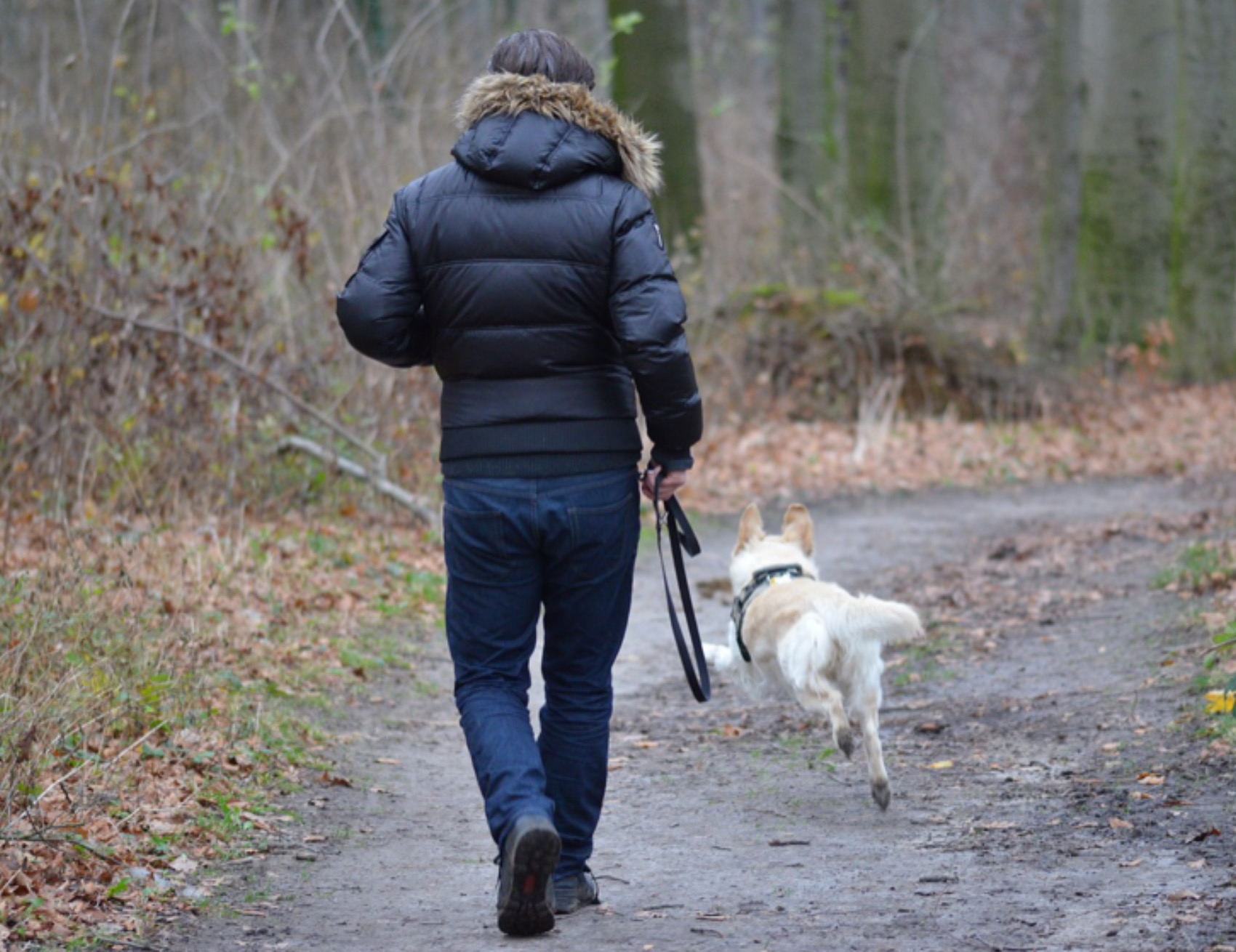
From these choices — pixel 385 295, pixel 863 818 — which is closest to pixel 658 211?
pixel 863 818

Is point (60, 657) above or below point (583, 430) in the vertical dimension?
below

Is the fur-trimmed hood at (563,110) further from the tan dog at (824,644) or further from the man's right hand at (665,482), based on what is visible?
the tan dog at (824,644)

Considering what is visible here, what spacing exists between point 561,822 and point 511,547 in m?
0.82

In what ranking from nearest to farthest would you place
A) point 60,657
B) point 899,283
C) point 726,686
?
point 60,657, point 726,686, point 899,283

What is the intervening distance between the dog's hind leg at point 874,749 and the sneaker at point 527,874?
1.62 meters

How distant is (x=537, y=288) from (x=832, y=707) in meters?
2.11

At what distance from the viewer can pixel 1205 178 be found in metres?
18.0

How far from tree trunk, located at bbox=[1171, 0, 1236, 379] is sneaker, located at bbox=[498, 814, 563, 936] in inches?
617

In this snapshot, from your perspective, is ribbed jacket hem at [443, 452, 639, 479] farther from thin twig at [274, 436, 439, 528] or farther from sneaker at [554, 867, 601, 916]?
thin twig at [274, 436, 439, 528]

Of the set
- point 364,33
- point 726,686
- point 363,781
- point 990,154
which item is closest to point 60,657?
point 363,781

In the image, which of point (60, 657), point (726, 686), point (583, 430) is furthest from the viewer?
point (726, 686)

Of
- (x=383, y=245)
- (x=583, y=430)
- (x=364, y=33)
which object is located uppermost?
(x=364, y=33)

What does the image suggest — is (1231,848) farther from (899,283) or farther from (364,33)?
(899,283)

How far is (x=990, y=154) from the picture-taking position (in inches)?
1086
